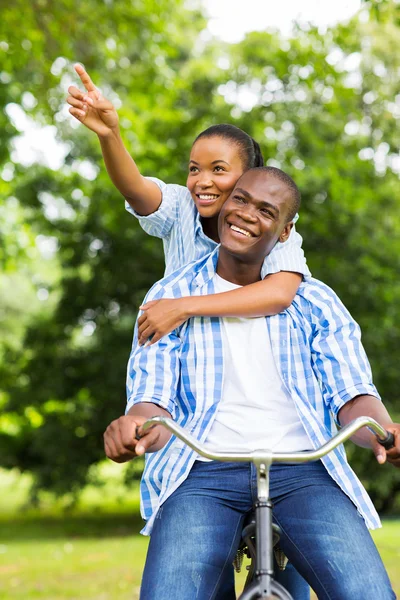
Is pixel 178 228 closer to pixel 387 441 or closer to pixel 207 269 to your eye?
pixel 207 269

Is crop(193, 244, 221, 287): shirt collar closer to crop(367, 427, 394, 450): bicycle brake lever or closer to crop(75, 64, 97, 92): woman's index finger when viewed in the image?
crop(75, 64, 97, 92): woman's index finger

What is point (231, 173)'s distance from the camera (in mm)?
3113

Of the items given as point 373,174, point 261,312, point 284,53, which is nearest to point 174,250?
point 261,312

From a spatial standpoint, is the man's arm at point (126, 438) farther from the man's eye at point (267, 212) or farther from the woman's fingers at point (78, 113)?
the woman's fingers at point (78, 113)

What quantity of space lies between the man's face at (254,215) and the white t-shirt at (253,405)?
0.85 ft

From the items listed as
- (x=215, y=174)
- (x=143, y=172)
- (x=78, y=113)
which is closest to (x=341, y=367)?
(x=215, y=174)

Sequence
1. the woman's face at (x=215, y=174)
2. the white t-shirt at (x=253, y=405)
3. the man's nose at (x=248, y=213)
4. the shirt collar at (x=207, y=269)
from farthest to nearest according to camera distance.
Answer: the woman's face at (x=215, y=174)
the shirt collar at (x=207, y=269)
the man's nose at (x=248, y=213)
the white t-shirt at (x=253, y=405)

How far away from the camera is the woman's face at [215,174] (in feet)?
10.2

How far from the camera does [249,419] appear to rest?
2.54m

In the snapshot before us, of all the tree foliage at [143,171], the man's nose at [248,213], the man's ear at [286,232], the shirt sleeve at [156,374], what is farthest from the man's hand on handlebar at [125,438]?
the tree foliage at [143,171]

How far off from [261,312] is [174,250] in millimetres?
750

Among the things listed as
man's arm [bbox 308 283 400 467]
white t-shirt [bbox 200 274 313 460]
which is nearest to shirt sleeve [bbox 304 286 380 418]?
man's arm [bbox 308 283 400 467]

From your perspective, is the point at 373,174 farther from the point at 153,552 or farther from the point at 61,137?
the point at 153,552

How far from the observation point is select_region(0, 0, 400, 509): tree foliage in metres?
9.88
